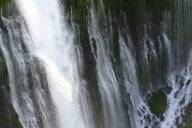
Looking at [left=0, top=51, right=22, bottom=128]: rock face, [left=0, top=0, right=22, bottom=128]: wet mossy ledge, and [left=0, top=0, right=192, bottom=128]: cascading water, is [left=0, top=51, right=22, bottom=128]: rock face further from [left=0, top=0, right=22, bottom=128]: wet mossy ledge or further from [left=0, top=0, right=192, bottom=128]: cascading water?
[left=0, top=0, right=192, bottom=128]: cascading water

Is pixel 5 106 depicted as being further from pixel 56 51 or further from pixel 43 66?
pixel 56 51

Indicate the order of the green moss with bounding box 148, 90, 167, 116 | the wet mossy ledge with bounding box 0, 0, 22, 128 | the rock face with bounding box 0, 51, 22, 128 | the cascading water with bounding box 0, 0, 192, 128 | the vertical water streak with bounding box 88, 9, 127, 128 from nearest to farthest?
the wet mossy ledge with bounding box 0, 0, 22, 128, the rock face with bounding box 0, 51, 22, 128, the cascading water with bounding box 0, 0, 192, 128, the vertical water streak with bounding box 88, 9, 127, 128, the green moss with bounding box 148, 90, 167, 116

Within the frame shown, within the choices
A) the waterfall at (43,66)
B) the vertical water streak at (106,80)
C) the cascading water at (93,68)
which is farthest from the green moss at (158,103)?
the waterfall at (43,66)

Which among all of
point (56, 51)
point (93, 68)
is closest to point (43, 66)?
point (56, 51)

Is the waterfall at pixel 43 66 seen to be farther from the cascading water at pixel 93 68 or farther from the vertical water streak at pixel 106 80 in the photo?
the vertical water streak at pixel 106 80

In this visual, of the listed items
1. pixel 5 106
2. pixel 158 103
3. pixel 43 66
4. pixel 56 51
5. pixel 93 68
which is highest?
pixel 56 51

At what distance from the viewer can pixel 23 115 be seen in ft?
44.0

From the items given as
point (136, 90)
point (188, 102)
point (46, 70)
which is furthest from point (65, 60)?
point (188, 102)

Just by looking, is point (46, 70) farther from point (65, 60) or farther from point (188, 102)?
point (188, 102)

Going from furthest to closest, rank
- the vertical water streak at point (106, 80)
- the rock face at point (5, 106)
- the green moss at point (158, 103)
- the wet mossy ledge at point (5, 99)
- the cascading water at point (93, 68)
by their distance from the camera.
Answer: the green moss at point (158, 103)
the vertical water streak at point (106, 80)
the cascading water at point (93, 68)
the rock face at point (5, 106)
the wet mossy ledge at point (5, 99)

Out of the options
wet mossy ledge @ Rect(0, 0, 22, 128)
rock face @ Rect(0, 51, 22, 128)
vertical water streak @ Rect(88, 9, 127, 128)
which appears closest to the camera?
wet mossy ledge @ Rect(0, 0, 22, 128)

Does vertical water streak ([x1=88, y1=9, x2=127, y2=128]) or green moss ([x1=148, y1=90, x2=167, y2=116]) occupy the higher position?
vertical water streak ([x1=88, y1=9, x2=127, y2=128])

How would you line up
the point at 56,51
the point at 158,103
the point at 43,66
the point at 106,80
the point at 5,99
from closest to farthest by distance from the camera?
the point at 5,99
the point at 43,66
the point at 56,51
the point at 106,80
the point at 158,103

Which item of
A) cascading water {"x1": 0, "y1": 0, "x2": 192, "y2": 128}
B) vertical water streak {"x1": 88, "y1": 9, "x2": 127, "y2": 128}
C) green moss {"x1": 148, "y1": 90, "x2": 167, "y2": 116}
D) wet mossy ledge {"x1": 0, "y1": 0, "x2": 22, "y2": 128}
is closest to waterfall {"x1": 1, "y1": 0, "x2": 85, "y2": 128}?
cascading water {"x1": 0, "y1": 0, "x2": 192, "y2": 128}
